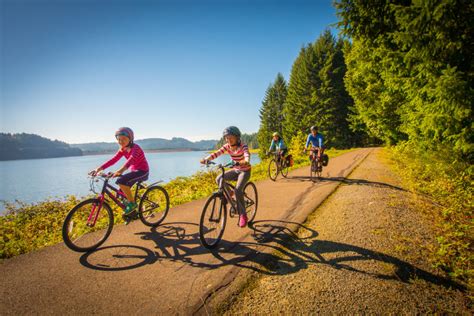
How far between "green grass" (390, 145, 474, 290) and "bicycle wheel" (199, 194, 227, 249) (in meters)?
3.44

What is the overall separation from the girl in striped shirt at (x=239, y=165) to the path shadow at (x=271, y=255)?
2.34ft

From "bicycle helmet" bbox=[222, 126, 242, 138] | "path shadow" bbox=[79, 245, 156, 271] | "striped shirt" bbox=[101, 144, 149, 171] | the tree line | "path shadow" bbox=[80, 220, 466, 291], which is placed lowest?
"path shadow" bbox=[80, 220, 466, 291]

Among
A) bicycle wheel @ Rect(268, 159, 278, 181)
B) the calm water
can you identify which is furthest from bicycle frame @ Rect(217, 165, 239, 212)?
the calm water

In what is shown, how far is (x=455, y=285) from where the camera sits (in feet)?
8.16

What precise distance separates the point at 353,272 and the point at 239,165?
9.23 feet

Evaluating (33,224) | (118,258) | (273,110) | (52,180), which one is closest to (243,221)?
(118,258)

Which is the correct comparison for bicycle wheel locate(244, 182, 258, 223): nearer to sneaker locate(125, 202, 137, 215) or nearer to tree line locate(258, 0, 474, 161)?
sneaker locate(125, 202, 137, 215)

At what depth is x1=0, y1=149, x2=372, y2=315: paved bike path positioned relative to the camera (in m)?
2.57

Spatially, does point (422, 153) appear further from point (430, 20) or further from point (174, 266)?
point (174, 266)

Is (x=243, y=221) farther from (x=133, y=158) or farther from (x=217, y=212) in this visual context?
(x=133, y=158)

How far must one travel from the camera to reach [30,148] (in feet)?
445

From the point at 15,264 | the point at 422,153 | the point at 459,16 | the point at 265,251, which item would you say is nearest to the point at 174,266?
the point at 265,251

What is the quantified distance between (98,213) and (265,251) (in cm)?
353

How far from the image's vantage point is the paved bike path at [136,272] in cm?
257
